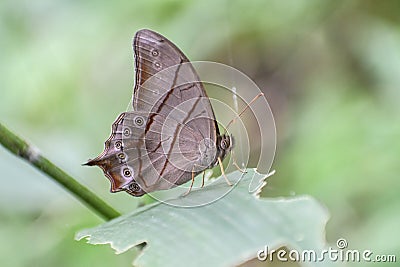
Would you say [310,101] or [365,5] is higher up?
[365,5]

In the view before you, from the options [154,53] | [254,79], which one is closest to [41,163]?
[154,53]

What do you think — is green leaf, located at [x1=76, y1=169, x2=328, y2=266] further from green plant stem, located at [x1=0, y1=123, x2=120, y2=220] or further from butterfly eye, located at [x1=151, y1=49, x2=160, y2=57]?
butterfly eye, located at [x1=151, y1=49, x2=160, y2=57]

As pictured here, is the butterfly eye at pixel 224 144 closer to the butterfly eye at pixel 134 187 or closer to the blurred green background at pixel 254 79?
the butterfly eye at pixel 134 187

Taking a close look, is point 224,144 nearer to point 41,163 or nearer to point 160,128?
point 160,128

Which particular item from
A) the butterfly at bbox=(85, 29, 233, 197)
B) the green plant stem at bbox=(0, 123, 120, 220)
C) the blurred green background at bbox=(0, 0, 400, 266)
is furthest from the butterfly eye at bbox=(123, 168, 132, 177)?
the blurred green background at bbox=(0, 0, 400, 266)

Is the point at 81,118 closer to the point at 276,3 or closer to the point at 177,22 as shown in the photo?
the point at 177,22

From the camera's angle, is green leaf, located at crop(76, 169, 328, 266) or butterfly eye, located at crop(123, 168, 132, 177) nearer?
green leaf, located at crop(76, 169, 328, 266)

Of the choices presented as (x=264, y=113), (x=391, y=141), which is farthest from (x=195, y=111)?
(x=264, y=113)
